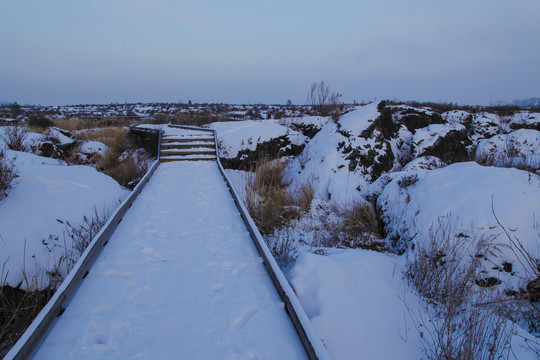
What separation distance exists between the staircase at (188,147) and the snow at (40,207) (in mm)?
3444

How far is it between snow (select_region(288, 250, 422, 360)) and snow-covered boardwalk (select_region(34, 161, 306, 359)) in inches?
15.3

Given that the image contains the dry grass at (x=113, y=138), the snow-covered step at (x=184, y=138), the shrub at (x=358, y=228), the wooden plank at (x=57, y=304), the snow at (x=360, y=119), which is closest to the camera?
the wooden plank at (x=57, y=304)

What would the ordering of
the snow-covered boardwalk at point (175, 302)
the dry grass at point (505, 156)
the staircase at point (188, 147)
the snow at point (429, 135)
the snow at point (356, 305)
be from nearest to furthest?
the snow-covered boardwalk at point (175, 302)
the snow at point (356, 305)
the dry grass at point (505, 156)
the snow at point (429, 135)
the staircase at point (188, 147)

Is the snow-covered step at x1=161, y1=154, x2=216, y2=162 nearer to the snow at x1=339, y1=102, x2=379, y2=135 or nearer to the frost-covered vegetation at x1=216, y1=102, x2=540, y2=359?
the frost-covered vegetation at x1=216, y1=102, x2=540, y2=359

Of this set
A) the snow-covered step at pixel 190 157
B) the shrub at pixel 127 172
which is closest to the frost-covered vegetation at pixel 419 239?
the snow-covered step at pixel 190 157

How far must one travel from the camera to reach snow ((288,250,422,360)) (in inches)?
102

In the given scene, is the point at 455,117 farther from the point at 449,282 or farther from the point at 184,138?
the point at 184,138

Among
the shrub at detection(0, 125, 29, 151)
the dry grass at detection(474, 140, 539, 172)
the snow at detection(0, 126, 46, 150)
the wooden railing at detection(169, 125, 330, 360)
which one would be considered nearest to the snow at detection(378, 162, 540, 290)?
the wooden railing at detection(169, 125, 330, 360)

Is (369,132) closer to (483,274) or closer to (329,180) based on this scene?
(329,180)

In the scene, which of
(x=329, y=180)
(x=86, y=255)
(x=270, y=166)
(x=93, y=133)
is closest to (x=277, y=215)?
(x=329, y=180)

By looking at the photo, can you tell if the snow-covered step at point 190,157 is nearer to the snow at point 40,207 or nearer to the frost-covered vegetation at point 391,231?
the frost-covered vegetation at point 391,231

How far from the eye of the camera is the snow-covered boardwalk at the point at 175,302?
230cm

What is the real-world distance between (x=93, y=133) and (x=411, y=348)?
1862cm

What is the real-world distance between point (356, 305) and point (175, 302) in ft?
6.48
